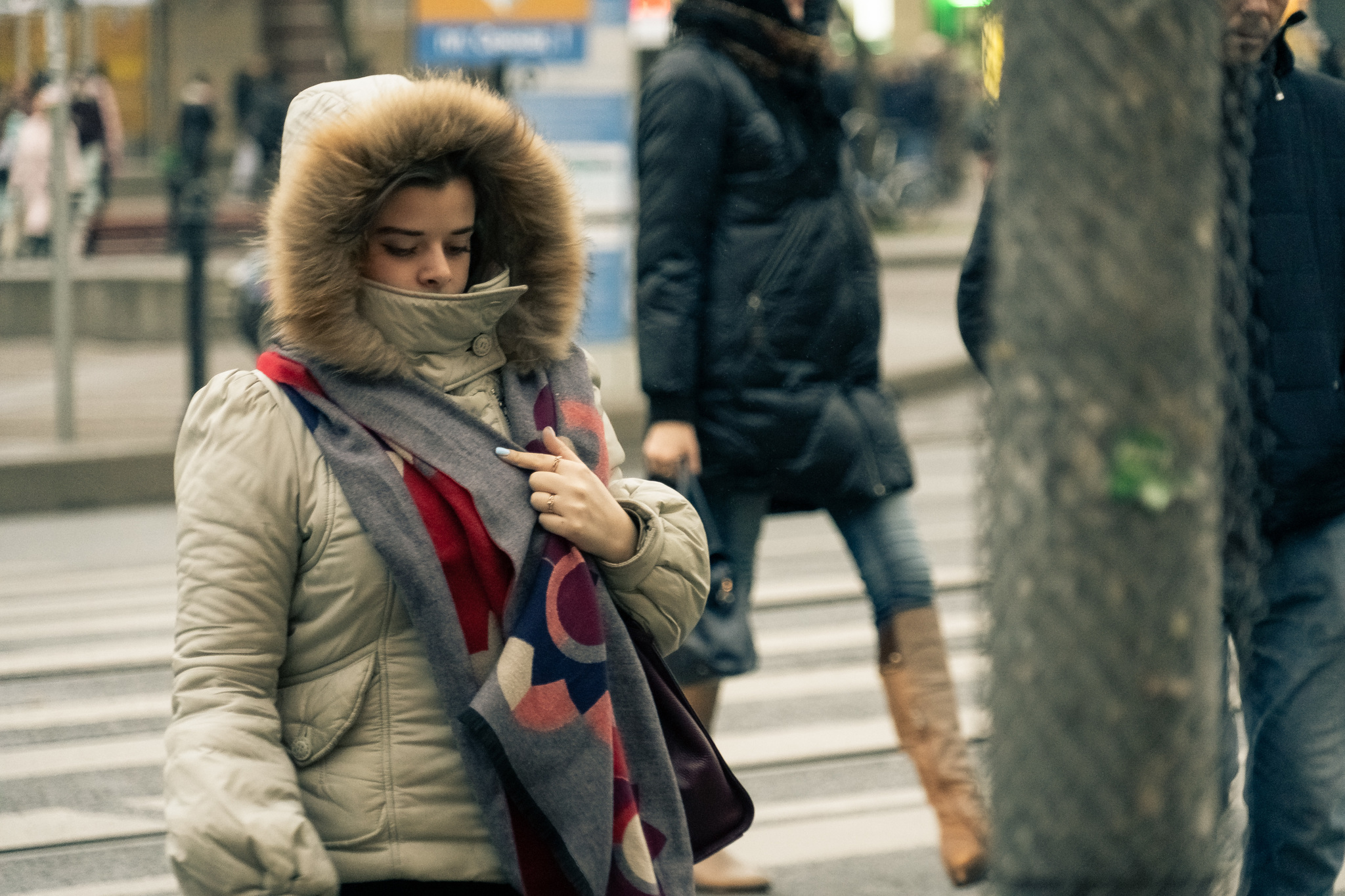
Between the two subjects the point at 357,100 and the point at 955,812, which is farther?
the point at 955,812

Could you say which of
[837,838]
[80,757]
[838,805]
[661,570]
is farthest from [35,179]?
[661,570]

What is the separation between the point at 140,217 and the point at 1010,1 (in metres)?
20.8

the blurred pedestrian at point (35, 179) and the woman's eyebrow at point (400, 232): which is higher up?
the woman's eyebrow at point (400, 232)

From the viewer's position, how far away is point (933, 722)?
3938 millimetres

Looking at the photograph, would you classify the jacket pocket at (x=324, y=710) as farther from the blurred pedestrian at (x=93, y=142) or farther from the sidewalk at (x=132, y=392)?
the blurred pedestrian at (x=93, y=142)

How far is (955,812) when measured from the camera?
387 cm

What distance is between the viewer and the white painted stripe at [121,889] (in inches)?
165

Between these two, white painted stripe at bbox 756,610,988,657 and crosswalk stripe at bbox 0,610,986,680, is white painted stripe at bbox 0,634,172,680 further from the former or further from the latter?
white painted stripe at bbox 756,610,988,657

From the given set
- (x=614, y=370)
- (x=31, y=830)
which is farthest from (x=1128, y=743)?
(x=614, y=370)

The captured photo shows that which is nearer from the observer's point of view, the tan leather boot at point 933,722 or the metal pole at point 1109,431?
the metal pole at point 1109,431

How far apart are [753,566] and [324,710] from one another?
2.08m

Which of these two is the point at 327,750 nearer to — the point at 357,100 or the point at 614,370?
the point at 357,100

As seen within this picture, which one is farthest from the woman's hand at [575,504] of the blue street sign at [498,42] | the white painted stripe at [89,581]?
the blue street sign at [498,42]

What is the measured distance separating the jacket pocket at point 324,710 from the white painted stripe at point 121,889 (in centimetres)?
228
